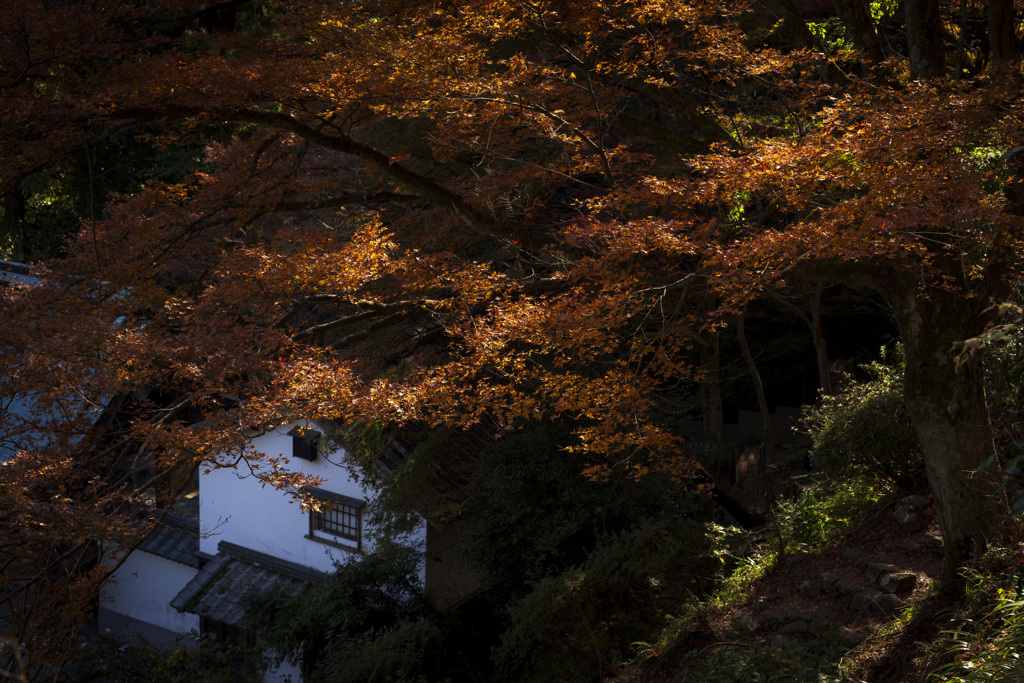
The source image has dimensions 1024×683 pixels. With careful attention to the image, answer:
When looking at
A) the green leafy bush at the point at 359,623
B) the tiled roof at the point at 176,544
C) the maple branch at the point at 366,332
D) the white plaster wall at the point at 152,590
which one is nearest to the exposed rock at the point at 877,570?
the green leafy bush at the point at 359,623

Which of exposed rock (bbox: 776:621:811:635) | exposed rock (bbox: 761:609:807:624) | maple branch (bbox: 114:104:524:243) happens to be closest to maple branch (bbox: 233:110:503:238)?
maple branch (bbox: 114:104:524:243)

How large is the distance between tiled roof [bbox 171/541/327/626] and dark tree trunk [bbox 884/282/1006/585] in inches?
365

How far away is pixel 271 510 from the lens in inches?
498

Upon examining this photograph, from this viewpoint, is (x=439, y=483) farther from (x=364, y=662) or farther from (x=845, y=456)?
(x=845, y=456)

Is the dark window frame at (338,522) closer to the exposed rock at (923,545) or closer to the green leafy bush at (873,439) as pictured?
the green leafy bush at (873,439)

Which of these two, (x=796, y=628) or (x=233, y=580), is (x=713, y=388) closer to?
(x=796, y=628)

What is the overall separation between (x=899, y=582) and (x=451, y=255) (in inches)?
231

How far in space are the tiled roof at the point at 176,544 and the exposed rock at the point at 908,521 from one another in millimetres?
11674

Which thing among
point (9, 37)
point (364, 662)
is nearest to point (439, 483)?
point (364, 662)

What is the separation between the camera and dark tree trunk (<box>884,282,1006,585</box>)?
5930 mm

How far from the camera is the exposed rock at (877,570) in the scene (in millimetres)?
6973

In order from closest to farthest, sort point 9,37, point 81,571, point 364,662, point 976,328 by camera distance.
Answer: point 9,37 → point 976,328 → point 81,571 → point 364,662

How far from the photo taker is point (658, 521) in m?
8.62

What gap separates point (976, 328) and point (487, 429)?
728cm
